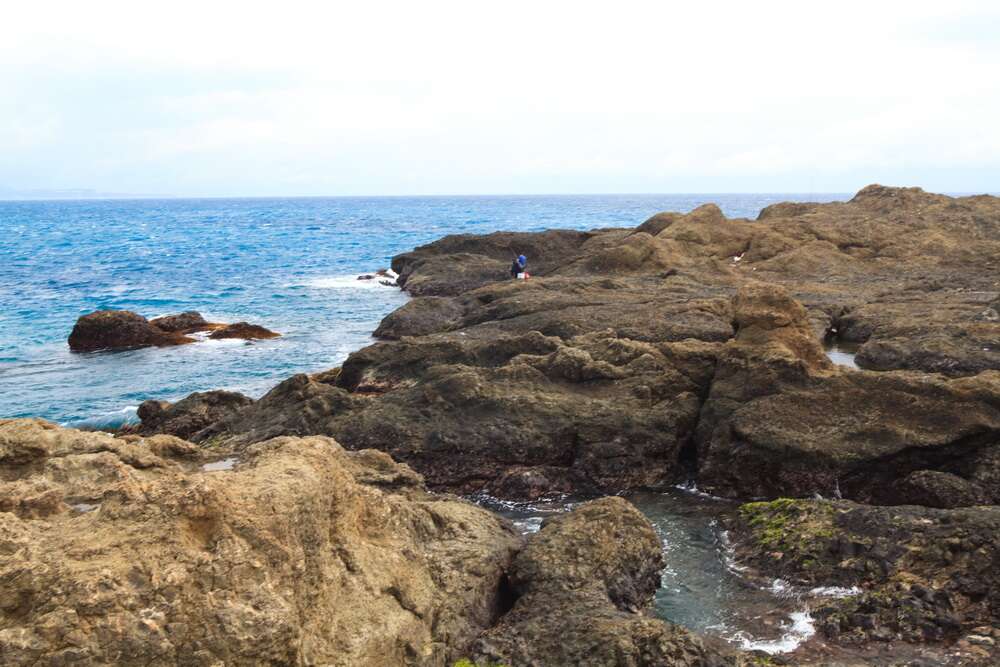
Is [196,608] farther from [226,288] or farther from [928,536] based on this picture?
[226,288]

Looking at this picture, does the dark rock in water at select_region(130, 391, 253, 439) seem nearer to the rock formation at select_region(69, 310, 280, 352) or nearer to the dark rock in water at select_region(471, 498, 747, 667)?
the dark rock in water at select_region(471, 498, 747, 667)

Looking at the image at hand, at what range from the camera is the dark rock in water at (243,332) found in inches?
1283

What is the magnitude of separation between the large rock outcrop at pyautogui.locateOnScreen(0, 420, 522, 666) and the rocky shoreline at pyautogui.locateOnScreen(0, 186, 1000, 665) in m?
0.02

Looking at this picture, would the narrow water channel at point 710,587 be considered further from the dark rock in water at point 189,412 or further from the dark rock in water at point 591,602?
the dark rock in water at point 189,412

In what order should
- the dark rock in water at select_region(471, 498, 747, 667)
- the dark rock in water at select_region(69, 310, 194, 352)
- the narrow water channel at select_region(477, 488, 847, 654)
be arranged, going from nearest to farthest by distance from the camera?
the dark rock in water at select_region(471, 498, 747, 667)
the narrow water channel at select_region(477, 488, 847, 654)
the dark rock in water at select_region(69, 310, 194, 352)

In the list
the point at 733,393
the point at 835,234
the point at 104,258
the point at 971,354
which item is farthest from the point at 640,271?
the point at 104,258

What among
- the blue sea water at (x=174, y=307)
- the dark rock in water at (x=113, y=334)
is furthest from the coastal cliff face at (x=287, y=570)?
the dark rock in water at (x=113, y=334)

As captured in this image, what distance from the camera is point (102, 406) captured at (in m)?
23.2

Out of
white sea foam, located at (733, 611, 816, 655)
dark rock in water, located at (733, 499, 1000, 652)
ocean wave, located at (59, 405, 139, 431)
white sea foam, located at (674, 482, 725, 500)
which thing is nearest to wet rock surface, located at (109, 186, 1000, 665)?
dark rock in water, located at (733, 499, 1000, 652)

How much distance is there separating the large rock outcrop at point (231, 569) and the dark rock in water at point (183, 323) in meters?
25.5

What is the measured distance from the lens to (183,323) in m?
34.3

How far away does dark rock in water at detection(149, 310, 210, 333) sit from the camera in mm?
33969

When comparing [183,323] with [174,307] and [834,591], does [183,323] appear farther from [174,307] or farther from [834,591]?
[834,591]

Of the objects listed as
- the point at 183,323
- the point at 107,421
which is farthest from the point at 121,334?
the point at 107,421
